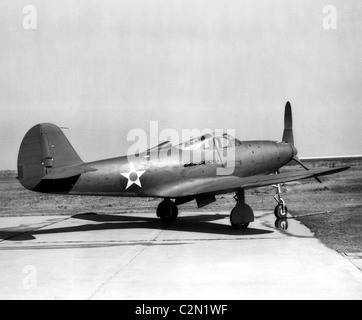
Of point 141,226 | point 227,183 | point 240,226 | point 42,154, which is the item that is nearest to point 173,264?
point 240,226

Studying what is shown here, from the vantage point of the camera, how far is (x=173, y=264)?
8469 millimetres

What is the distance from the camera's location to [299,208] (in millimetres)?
17484

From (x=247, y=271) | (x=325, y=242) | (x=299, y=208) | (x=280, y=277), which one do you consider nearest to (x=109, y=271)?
(x=247, y=271)

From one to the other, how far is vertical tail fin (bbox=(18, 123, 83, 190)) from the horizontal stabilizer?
25cm

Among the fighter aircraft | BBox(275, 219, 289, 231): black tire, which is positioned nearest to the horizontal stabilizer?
the fighter aircraft

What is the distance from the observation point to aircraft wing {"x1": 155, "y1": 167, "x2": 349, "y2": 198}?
11648 mm

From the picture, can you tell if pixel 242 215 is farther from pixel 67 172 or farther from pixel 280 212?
pixel 67 172

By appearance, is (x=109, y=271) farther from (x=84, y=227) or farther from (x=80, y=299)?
(x=84, y=227)

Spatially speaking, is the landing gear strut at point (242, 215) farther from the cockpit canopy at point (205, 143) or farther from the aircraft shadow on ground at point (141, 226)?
the cockpit canopy at point (205, 143)

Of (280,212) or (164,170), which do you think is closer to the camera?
(164,170)

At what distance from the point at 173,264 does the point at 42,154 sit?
595cm

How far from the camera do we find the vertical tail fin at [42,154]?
41.0ft

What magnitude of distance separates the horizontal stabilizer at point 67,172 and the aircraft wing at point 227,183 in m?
2.13

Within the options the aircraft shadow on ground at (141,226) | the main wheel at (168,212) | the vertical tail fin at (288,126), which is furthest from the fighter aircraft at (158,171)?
the vertical tail fin at (288,126)
